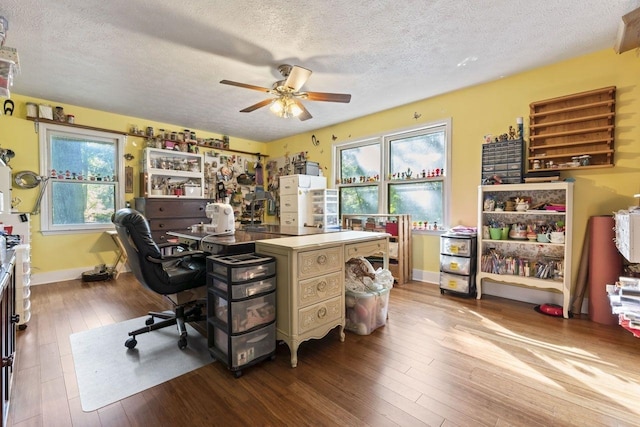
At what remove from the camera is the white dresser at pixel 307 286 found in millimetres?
1837

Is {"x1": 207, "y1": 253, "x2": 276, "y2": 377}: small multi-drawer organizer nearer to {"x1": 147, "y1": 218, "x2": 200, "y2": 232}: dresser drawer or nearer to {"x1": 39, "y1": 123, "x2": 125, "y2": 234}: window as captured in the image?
{"x1": 147, "y1": 218, "x2": 200, "y2": 232}: dresser drawer

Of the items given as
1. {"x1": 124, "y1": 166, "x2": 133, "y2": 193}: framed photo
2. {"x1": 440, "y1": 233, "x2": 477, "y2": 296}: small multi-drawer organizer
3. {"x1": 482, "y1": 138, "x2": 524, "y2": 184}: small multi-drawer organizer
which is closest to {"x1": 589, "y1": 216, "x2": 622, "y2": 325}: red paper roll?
{"x1": 482, "y1": 138, "x2": 524, "y2": 184}: small multi-drawer organizer

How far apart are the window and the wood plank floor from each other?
81.4 inches

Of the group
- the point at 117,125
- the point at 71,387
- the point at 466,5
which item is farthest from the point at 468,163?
the point at 117,125

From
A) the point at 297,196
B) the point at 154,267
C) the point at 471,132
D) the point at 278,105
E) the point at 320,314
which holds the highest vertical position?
the point at 278,105

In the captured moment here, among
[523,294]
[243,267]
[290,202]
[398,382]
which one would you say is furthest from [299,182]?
[398,382]

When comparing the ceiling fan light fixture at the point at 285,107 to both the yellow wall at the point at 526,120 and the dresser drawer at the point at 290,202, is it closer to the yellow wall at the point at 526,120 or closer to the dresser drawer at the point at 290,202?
the yellow wall at the point at 526,120

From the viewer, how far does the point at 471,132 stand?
3.46 m

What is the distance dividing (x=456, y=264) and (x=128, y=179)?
5.01m

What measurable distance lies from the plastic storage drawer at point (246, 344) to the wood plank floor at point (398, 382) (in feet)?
0.35

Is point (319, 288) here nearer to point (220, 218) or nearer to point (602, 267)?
point (220, 218)

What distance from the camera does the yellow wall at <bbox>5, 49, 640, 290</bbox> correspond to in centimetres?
257

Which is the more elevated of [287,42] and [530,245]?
[287,42]

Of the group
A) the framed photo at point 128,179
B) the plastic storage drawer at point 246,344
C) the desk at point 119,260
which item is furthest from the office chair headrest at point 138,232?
→ the framed photo at point 128,179
